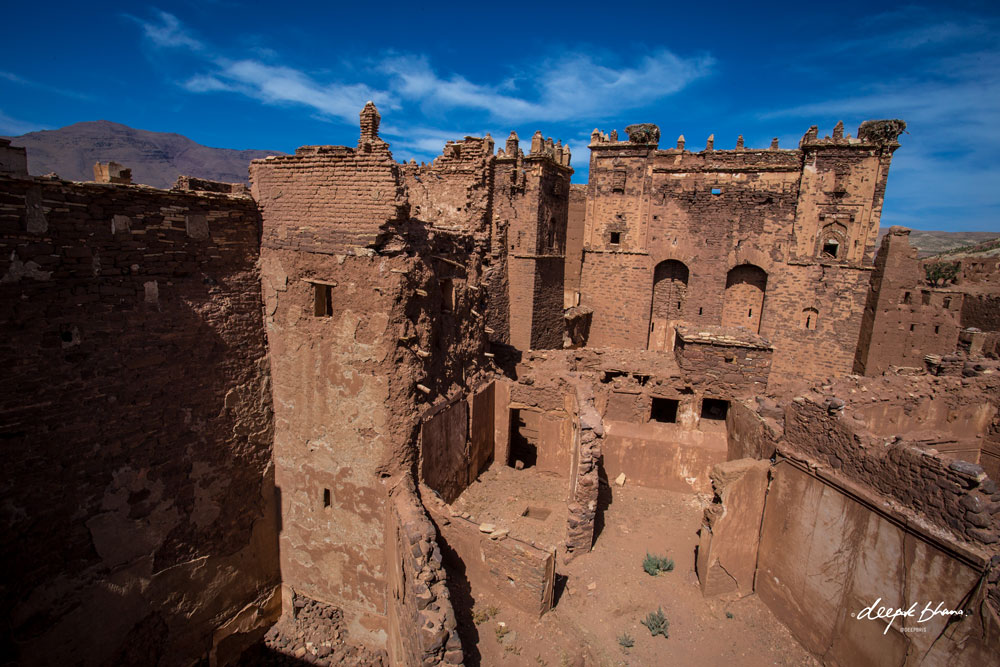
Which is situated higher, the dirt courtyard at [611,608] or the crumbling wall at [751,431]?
the crumbling wall at [751,431]

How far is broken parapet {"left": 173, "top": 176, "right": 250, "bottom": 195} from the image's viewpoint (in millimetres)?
6918

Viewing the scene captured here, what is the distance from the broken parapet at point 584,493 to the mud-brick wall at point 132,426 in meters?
4.86

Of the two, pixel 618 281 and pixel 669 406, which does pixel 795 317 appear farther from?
pixel 669 406

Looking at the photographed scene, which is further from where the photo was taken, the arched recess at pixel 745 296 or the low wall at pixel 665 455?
the arched recess at pixel 745 296

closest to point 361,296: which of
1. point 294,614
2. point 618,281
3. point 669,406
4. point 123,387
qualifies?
point 123,387

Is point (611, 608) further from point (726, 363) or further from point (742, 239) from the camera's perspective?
point (742, 239)

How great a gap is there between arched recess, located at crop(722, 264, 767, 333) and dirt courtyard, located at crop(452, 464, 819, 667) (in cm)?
1373

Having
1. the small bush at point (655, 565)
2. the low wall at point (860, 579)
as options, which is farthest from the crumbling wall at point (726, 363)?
the small bush at point (655, 565)

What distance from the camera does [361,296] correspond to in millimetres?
6668

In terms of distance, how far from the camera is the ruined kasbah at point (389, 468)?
5262 mm

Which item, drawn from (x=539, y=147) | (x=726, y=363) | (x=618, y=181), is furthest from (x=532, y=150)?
(x=726, y=363)

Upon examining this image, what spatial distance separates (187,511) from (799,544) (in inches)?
343

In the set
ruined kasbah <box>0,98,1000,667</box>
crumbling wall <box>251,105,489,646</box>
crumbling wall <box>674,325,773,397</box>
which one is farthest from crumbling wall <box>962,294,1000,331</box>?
crumbling wall <box>251,105,489,646</box>

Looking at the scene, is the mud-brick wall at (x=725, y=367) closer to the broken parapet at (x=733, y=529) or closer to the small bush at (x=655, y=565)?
the broken parapet at (x=733, y=529)
